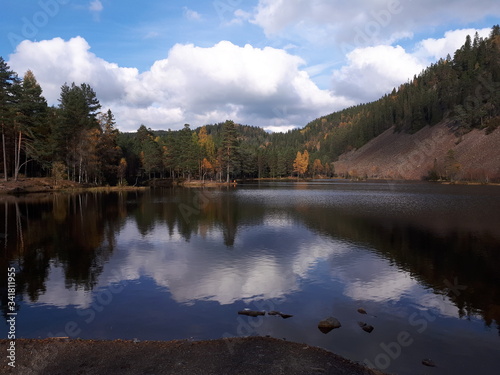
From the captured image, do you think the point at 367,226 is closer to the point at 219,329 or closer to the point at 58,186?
the point at 219,329

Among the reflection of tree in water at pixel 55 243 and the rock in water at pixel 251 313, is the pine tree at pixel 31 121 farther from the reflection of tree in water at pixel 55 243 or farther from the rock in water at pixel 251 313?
the rock in water at pixel 251 313

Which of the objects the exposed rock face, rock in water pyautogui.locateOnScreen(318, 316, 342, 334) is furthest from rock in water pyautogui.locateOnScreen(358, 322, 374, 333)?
the exposed rock face

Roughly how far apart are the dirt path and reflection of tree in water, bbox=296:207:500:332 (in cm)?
829

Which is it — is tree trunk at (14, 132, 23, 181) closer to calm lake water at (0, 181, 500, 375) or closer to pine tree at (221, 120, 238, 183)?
calm lake water at (0, 181, 500, 375)

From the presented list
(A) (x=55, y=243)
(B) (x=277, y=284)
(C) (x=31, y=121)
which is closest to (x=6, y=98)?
(C) (x=31, y=121)

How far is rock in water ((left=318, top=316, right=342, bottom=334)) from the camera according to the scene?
1290cm

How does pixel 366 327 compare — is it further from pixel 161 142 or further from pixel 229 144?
pixel 161 142

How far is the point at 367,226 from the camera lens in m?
35.6

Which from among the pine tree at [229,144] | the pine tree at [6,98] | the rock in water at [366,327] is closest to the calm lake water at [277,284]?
the rock in water at [366,327]

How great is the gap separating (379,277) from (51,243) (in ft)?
80.4

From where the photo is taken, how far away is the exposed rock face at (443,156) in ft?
416

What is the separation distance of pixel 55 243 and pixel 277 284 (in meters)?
19.2

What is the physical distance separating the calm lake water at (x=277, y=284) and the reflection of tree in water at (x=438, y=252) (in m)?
0.11

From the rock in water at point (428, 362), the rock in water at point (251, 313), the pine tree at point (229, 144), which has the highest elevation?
the pine tree at point (229, 144)
